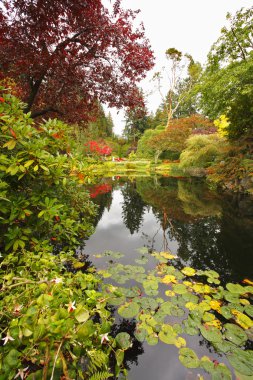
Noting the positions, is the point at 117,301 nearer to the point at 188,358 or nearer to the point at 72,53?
the point at 188,358

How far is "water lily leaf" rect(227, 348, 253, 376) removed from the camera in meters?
1.50

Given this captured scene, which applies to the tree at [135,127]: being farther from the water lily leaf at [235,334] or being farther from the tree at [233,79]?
the water lily leaf at [235,334]

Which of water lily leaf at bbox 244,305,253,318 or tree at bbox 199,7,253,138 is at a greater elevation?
tree at bbox 199,7,253,138

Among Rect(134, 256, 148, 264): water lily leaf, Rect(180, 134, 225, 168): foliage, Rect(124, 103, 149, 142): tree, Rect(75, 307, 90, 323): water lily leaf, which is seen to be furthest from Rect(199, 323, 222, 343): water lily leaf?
Rect(124, 103, 149, 142): tree

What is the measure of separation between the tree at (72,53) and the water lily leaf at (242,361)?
13.3 ft

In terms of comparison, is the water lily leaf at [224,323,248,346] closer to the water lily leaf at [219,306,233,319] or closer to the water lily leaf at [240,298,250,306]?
the water lily leaf at [219,306,233,319]

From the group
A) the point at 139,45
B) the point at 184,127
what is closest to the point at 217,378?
the point at 139,45

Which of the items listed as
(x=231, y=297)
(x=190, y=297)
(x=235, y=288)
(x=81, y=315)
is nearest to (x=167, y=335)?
(x=190, y=297)

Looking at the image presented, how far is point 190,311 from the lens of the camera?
204 cm

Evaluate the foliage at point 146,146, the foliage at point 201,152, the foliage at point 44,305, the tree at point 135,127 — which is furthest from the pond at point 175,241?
the tree at point 135,127

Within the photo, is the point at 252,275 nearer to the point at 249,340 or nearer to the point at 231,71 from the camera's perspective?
the point at 249,340

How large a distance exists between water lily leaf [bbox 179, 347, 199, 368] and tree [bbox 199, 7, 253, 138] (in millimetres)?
8024

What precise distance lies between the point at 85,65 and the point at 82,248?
355cm

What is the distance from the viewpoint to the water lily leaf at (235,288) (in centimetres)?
231
